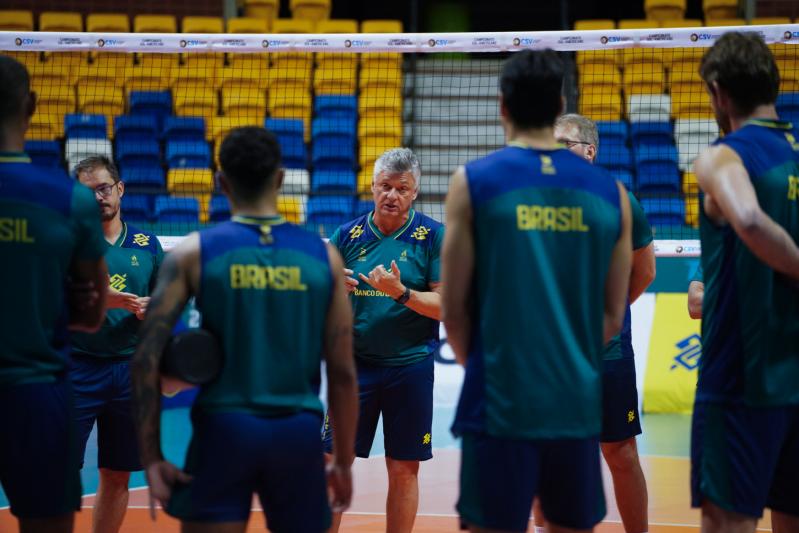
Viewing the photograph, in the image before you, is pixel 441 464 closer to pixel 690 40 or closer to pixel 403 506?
pixel 403 506

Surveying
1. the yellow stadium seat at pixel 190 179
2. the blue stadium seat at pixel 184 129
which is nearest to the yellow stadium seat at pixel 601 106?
the yellow stadium seat at pixel 190 179

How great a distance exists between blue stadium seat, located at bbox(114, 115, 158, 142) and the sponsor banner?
834 centimetres

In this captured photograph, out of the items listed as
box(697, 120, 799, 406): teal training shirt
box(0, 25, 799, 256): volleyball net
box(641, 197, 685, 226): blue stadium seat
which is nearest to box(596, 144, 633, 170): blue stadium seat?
box(0, 25, 799, 256): volleyball net

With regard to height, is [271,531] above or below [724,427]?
below

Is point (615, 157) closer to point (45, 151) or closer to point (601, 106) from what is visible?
point (601, 106)

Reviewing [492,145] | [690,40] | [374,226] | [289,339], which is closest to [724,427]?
[289,339]

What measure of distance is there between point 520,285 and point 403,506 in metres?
2.91

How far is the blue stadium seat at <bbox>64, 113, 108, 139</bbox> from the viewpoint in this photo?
16094mm

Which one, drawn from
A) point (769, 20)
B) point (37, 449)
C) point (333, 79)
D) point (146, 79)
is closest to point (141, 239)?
point (37, 449)

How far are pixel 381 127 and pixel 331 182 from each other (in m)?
1.87

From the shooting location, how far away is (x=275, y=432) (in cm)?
352

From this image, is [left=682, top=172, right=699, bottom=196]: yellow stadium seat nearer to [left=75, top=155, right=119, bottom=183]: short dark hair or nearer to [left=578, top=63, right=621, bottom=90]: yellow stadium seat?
[left=578, top=63, right=621, bottom=90]: yellow stadium seat

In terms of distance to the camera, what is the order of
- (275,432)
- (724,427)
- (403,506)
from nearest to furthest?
(275,432) < (724,427) < (403,506)

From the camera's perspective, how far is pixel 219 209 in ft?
47.5
